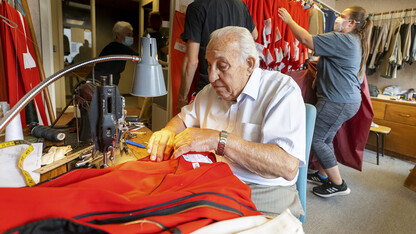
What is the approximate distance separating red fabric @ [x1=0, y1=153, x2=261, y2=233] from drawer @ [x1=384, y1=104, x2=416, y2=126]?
3849 millimetres

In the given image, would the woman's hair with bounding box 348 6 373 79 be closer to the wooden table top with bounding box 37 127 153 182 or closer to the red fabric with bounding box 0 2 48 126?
the wooden table top with bounding box 37 127 153 182

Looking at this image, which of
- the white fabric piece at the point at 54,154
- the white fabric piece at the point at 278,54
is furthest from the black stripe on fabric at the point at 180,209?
the white fabric piece at the point at 278,54

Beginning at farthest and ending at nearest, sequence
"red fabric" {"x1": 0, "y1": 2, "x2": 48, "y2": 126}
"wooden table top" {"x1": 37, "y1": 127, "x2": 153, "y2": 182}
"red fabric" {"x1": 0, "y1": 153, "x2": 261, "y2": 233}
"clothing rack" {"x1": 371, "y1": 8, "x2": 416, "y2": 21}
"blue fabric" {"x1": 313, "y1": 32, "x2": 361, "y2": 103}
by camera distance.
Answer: "clothing rack" {"x1": 371, "y1": 8, "x2": 416, "y2": 21}, "blue fabric" {"x1": 313, "y1": 32, "x2": 361, "y2": 103}, "red fabric" {"x1": 0, "y1": 2, "x2": 48, "y2": 126}, "wooden table top" {"x1": 37, "y1": 127, "x2": 153, "y2": 182}, "red fabric" {"x1": 0, "y1": 153, "x2": 261, "y2": 233}

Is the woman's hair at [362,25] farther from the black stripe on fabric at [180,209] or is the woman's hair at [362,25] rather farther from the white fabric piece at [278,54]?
the black stripe on fabric at [180,209]

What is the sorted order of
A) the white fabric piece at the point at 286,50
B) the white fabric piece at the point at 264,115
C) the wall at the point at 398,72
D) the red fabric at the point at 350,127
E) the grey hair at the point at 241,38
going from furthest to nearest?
1. the wall at the point at 398,72
2. the white fabric piece at the point at 286,50
3. the red fabric at the point at 350,127
4. the grey hair at the point at 241,38
5. the white fabric piece at the point at 264,115

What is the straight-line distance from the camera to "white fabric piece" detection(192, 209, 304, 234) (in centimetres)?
50

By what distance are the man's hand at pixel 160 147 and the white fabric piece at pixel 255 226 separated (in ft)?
1.71

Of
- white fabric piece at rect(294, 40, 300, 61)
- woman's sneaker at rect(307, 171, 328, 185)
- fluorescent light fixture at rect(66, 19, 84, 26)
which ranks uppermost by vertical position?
fluorescent light fixture at rect(66, 19, 84, 26)

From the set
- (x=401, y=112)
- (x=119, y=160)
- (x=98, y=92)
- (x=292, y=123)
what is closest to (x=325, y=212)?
(x=292, y=123)

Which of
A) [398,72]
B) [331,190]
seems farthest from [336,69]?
[398,72]

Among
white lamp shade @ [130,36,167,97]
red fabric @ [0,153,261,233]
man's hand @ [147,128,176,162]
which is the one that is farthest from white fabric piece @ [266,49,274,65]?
red fabric @ [0,153,261,233]

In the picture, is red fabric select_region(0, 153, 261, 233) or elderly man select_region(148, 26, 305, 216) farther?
elderly man select_region(148, 26, 305, 216)

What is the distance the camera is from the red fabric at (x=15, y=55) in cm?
159

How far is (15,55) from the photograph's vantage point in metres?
1.67
